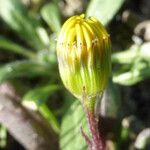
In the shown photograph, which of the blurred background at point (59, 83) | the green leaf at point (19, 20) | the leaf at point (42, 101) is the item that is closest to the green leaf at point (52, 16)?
the blurred background at point (59, 83)

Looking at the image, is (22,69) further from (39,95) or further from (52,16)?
(52,16)

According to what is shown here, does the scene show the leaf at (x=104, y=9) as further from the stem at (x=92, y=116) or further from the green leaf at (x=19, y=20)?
the stem at (x=92, y=116)

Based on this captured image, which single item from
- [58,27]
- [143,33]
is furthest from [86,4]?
[143,33]

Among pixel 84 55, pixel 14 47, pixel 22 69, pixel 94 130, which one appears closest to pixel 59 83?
pixel 22 69

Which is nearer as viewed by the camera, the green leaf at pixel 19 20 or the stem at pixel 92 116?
the stem at pixel 92 116

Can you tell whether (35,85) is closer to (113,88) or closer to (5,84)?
(5,84)
